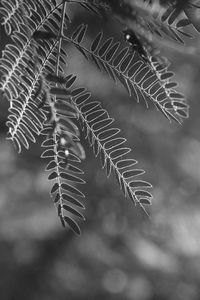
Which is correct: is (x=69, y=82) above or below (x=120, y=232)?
below

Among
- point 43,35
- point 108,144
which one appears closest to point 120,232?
point 108,144

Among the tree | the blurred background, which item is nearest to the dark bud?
the tree

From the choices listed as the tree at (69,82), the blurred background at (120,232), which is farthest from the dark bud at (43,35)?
the blurred background at (120,232)

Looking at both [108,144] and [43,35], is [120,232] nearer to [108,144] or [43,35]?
[108,144]

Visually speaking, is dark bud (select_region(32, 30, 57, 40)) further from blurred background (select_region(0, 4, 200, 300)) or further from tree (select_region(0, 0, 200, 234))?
blurred background (select_region(0, 4, 200, 300))

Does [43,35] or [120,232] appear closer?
[43,35]

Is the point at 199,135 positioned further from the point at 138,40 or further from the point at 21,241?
the point at 138,40

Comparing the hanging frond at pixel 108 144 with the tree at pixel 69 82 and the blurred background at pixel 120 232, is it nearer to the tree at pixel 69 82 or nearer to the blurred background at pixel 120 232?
the tree at pixel 69 82
